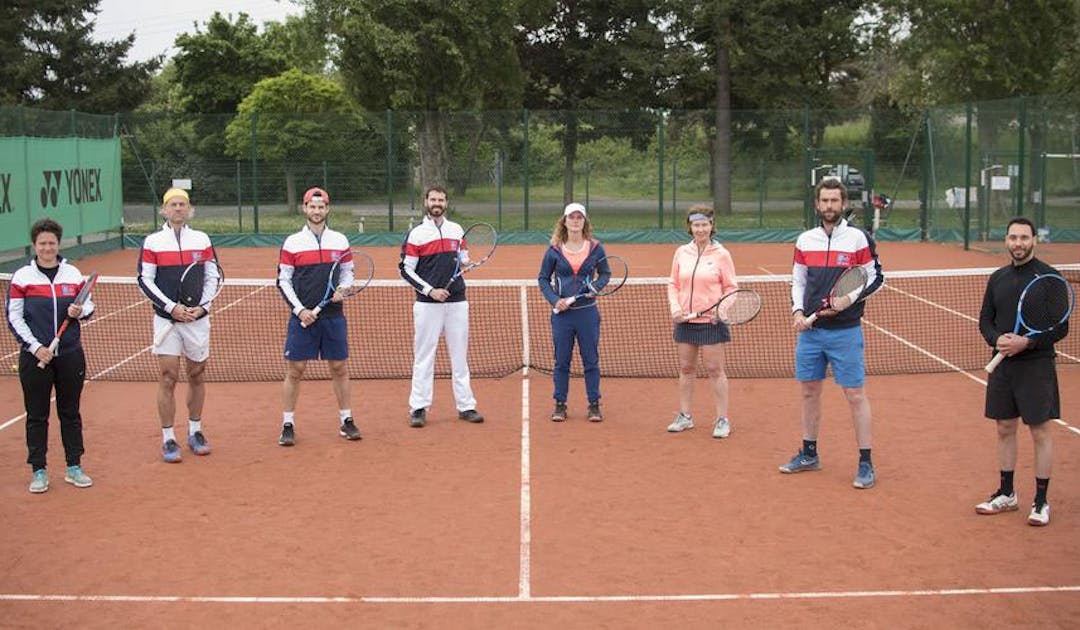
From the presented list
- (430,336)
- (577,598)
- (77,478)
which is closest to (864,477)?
(577,598)

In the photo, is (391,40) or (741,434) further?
(391,40)

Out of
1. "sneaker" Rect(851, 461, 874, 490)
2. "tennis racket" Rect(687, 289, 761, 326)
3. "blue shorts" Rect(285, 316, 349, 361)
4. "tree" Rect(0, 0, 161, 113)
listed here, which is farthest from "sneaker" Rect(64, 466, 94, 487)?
"tree" Rect(0, 0, 161, 113)

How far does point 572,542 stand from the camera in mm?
6742

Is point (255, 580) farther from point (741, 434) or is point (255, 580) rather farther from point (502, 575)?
point (741, 434)

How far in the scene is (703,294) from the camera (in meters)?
9.05

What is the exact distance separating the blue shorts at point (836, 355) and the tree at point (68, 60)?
131 feet

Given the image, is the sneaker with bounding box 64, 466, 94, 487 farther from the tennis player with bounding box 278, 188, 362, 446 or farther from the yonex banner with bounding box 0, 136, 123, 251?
the yonex banner with bounding box 0, 136, 123, 251

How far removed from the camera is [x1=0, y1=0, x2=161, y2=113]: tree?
42.5m

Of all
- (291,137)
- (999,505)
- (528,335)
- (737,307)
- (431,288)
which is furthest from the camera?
(291,137)

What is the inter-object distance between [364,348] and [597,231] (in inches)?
708

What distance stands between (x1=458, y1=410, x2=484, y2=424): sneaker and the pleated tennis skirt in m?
1.80

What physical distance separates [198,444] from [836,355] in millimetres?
4620

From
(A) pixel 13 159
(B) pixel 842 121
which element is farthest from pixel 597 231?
(A) pixel 13 159

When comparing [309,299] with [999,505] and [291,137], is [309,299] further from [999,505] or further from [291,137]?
[291,137]
